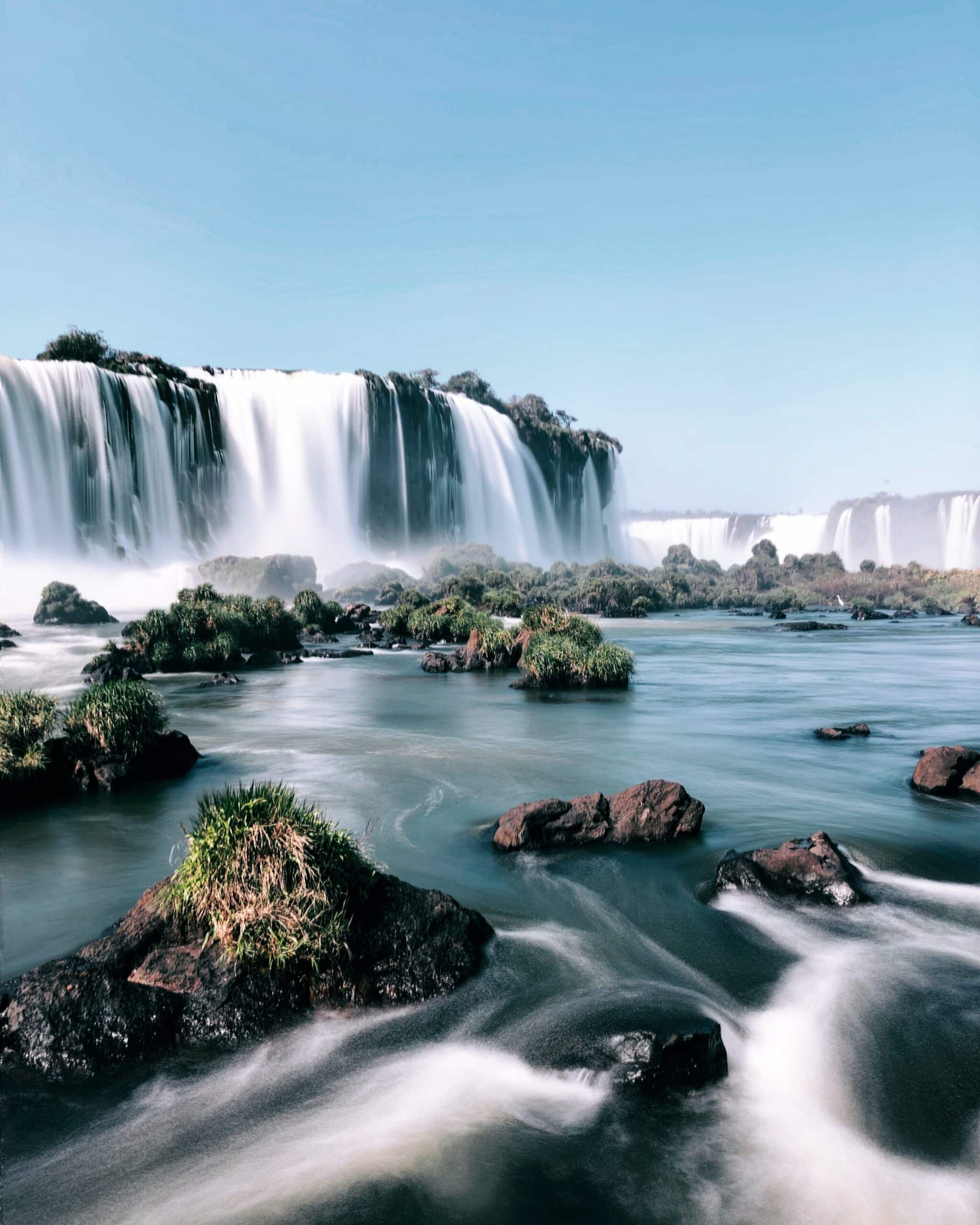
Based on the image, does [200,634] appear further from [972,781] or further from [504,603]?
[504,603]

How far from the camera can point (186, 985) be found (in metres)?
5.88

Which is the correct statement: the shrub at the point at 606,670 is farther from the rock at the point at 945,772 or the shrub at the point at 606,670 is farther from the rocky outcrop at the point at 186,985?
the rocky outcrop at the point at 186,985

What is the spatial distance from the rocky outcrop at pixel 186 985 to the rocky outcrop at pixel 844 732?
Answer: 40.6 feet

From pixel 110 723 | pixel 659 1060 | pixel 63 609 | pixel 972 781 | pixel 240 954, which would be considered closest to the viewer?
pixel 659 1060

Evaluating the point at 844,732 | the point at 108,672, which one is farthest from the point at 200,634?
the point at 844,732

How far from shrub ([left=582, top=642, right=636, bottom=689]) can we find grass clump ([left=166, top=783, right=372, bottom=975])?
18290 mm

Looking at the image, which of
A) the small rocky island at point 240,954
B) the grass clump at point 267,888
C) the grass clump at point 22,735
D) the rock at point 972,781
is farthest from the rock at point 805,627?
the grass clump at point 267,888

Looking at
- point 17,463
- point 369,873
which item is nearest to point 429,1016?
point 369,873

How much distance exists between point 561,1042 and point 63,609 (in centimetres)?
4122

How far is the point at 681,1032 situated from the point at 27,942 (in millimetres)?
6225

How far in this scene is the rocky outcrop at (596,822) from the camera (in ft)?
32.7

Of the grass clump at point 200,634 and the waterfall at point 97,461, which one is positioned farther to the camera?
the waterfall at point 97,461

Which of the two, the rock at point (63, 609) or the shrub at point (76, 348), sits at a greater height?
the shrub at point (76, 348)

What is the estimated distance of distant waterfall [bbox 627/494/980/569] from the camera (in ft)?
291
